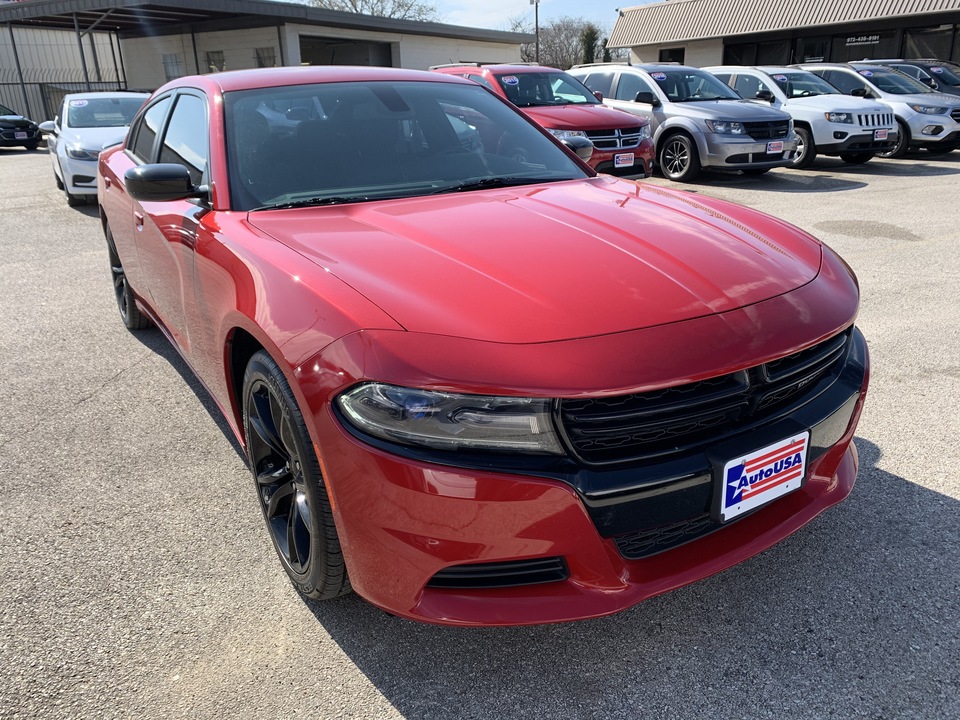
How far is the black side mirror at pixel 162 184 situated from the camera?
8.95ft

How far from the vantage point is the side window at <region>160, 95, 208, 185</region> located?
301 centimetres

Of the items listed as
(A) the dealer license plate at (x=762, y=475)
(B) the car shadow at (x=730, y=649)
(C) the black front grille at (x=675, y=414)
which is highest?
(C) the black front grille at (x=675, y=414)

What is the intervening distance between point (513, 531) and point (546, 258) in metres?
0.82

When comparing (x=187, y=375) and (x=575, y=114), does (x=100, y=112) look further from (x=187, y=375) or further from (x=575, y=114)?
(x=187, y=375)

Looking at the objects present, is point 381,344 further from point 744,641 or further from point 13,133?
point 13,133

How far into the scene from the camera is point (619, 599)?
5.96 feet

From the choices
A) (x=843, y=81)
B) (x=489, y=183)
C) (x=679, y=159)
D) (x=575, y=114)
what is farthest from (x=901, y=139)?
(x=489, y=183)

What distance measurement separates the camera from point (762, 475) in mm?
1938

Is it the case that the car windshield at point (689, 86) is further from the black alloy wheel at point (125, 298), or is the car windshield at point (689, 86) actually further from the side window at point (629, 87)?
the black alloy wheel at point (125, 298)

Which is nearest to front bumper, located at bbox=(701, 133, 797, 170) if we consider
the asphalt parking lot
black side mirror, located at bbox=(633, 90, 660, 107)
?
black side mirror, located at bbox=(633, 90, 660, 107)

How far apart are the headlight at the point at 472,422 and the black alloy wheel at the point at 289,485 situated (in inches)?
13.9

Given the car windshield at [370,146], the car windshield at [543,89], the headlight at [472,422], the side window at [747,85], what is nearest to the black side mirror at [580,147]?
the car windshield at [370,146]

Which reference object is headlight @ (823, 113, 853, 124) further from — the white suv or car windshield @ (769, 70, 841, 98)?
car windshield @ (769, 70, 841, 98)

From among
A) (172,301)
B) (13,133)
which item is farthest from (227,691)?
(13,133)
